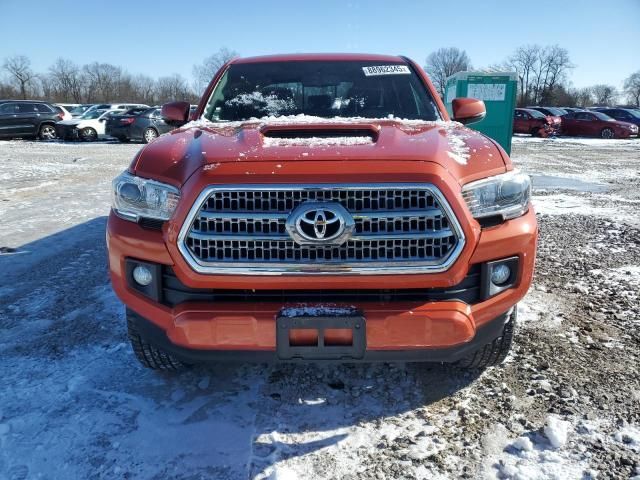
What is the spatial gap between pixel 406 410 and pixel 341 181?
126cm

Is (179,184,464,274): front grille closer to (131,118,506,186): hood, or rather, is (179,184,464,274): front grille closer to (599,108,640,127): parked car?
(131,118,506,186): hood

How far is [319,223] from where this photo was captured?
205 cm

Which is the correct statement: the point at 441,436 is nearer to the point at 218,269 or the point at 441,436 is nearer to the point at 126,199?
the point at 218,269

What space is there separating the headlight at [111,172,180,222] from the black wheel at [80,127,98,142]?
22.2 m

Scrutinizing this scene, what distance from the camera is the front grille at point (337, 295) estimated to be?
7.20 feet

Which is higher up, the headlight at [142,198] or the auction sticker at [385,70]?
the auction sticker at [385,70]

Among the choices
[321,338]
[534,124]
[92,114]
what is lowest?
[534,124]

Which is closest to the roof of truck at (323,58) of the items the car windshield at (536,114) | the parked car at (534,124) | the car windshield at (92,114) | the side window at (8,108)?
the car windshield at (92,114)

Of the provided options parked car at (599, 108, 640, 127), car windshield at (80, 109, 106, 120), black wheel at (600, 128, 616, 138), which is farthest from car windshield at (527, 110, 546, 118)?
car windshield at (80, 109, 106, 120)

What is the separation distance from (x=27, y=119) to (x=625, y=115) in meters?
29.6

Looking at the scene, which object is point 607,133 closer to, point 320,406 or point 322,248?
point 320,406

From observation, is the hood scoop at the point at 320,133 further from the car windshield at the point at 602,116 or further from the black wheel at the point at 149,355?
the car windshield at the point at 602,116

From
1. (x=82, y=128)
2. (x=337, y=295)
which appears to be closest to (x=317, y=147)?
(x=337, y=295)

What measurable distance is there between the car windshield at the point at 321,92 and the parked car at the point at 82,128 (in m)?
20.7
